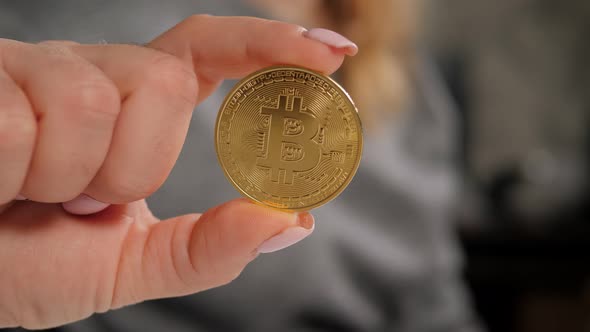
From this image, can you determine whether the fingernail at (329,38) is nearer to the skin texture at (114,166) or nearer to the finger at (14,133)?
the skin texture at (114,166)


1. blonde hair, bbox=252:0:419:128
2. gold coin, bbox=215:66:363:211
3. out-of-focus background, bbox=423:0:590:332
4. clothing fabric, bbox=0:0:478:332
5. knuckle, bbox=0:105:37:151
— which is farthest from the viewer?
out-of-focus background, bbox=423:0:590:332

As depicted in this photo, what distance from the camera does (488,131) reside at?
6.56ft

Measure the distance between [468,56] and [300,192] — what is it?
1.70 metres

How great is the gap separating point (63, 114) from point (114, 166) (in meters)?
0.05

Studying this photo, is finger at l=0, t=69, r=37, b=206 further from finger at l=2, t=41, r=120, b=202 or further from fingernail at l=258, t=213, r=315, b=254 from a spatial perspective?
fingernail at l=258, t=213, r=315, b=254

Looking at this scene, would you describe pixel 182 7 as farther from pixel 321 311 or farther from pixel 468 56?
pixel 468 56

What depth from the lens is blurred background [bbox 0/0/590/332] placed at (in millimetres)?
750

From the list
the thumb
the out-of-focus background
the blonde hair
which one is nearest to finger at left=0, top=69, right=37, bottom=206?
the thumb

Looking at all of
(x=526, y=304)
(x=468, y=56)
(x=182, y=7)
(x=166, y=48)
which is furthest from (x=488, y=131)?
(x=166, y=48)

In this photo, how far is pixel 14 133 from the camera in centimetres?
34

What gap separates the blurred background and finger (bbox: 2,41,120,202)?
16 centimetres

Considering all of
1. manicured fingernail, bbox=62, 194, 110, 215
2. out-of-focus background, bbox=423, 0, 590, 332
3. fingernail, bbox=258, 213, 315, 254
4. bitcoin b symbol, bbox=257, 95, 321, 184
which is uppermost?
out-of-focus background, bbox=423, 0, 590, 332

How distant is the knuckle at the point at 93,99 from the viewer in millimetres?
354

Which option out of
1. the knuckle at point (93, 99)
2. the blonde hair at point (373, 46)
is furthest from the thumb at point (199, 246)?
the blonde hair at point (373, 46)
